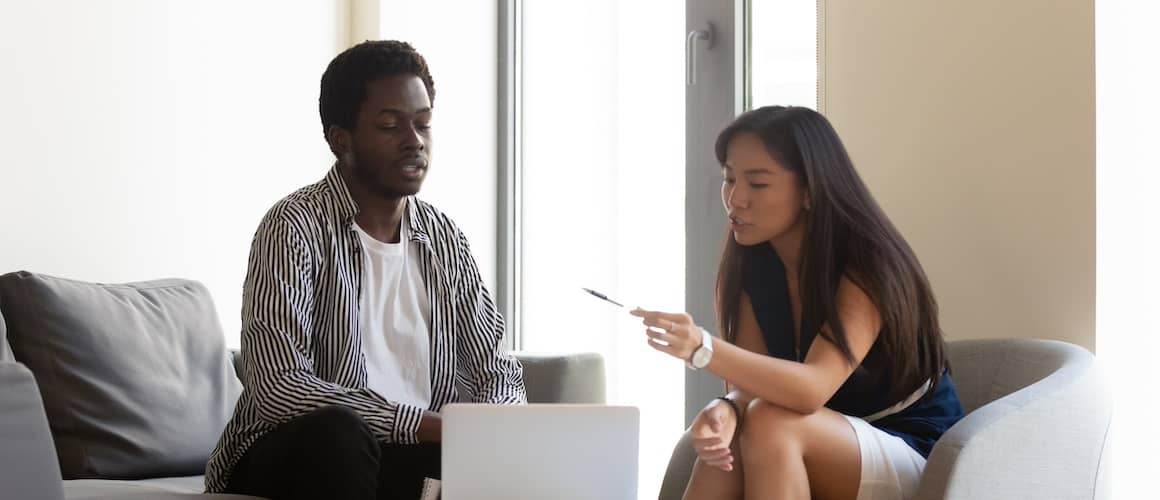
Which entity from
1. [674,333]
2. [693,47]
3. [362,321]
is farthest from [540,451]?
[693,47]

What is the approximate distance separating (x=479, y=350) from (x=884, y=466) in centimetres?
84

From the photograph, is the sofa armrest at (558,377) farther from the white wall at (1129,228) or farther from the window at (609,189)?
the white wall at (1129,228)

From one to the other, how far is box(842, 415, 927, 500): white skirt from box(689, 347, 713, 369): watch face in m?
0.26

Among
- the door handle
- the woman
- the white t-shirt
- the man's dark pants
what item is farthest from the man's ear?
the door handle

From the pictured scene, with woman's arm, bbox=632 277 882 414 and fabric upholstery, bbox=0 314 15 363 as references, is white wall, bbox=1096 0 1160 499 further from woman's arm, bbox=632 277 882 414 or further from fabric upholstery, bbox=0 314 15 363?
fabric upholstery, bbox=0 314 15 363

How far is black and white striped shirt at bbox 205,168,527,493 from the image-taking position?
2.07 meters

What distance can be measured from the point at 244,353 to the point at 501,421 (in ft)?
2.15

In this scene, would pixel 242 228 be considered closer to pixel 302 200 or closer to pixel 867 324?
pixel 302 200

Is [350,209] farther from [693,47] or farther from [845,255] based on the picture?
[693,47]

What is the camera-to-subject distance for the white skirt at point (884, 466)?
73.9 inches

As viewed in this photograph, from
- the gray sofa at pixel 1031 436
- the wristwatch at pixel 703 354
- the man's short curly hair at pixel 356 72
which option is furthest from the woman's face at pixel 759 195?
the man's short curly hair at pixel 356 72

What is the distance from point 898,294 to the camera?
1995mm

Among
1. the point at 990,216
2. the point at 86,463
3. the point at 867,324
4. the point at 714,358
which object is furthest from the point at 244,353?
the point at 990,216

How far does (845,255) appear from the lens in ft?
6.81
